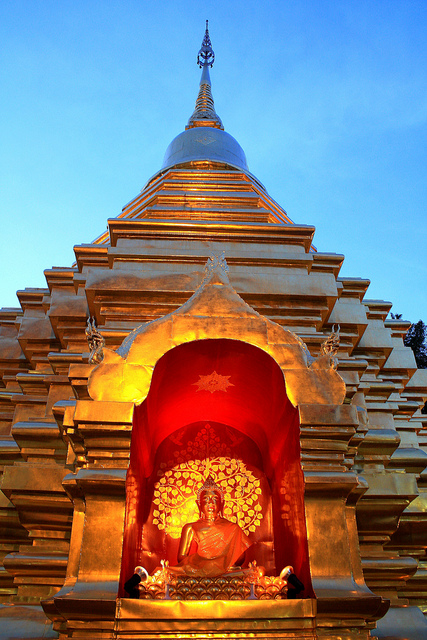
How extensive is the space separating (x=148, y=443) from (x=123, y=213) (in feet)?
28.1

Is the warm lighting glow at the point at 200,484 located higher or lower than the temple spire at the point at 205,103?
lower

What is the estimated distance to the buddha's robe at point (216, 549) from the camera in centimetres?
718

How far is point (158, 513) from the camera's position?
8.00m

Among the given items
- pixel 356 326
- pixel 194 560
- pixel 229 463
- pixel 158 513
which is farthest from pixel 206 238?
pixel 194 560

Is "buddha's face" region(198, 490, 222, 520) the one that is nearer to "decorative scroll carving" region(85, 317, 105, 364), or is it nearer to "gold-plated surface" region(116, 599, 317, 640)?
"gold-plated surface" region(116, 599, 317, 640)

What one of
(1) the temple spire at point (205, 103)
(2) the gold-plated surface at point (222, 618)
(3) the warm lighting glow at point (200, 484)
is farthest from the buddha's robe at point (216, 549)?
(1) the temple spire at point (205, 103)

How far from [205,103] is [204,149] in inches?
255

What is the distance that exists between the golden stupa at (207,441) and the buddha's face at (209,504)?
326 mm

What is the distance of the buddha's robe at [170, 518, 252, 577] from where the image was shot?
718cm

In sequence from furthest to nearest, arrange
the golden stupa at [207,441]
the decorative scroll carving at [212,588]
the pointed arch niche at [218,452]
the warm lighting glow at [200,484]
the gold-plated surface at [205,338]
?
the warm lighting glow at [200,484] < the pointed arch niche at [218,452] < the gold-plated surface at [205,338] < the decorative scroll carving at [212,588] < the golden stupa at [207,441]

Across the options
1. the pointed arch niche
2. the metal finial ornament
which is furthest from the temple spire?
the pointed arch niche

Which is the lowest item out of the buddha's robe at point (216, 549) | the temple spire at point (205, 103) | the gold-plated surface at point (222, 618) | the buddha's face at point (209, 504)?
the gold-plated surface at point (222, 618)

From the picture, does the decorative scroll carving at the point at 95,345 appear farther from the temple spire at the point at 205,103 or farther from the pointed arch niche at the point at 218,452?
the temple spire at the point at 205,103

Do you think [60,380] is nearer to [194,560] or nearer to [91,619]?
[194,560]
